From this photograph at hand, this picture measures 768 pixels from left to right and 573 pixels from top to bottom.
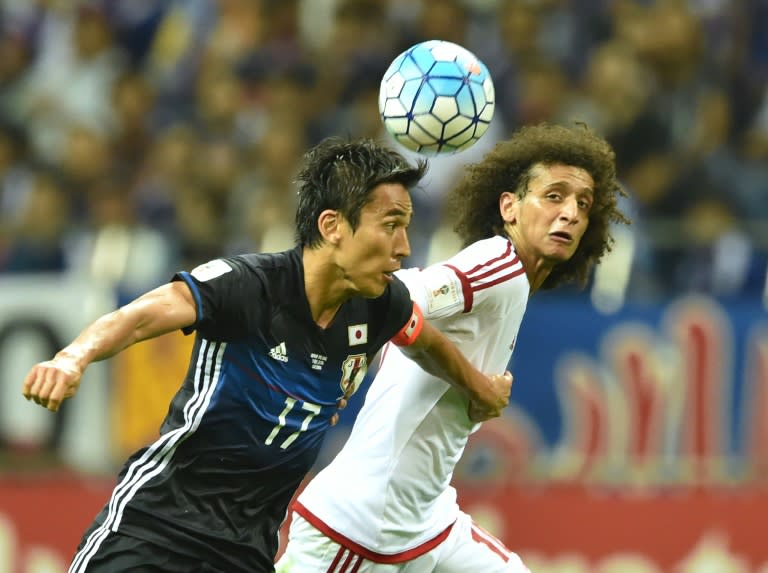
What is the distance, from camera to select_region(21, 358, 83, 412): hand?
3830 mm

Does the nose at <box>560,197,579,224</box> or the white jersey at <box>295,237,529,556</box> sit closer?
the white jersey at <box>295,237,529,556</box>

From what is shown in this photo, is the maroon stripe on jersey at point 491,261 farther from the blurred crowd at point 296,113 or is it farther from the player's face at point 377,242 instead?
the blurred crowd at point 296,113

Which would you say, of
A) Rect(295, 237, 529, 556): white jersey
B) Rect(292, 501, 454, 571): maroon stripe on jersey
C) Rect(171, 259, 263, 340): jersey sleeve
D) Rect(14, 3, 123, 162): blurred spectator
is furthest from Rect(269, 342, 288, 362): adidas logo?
Rect(14, 3, 123, 162): blurred spectator

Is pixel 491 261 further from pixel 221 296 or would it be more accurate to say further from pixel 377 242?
pixel 221 296

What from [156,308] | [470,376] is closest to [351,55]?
[470,376]

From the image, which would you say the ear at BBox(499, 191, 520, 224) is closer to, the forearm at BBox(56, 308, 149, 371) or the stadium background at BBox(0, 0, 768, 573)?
the forearm at BBox(56, 308, 149, 371)

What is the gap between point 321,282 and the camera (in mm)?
4734

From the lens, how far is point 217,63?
440 inches

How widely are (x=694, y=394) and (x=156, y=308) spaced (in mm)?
4798

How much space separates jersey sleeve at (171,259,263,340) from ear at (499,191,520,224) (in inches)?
53.9

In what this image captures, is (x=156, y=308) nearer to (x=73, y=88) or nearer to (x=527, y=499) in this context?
(x=527, y=499)

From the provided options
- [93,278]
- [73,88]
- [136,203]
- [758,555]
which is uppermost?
[73,88]

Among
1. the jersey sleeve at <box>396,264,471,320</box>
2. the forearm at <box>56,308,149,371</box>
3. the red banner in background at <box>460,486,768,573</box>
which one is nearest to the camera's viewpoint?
the forearm at <box>56,308,149,371</box>

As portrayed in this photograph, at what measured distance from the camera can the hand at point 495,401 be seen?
16.9ft
